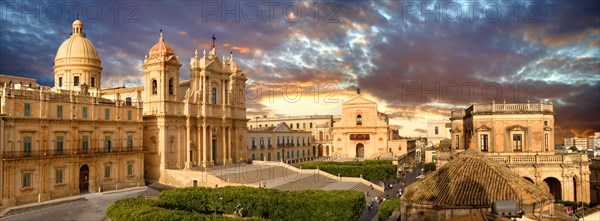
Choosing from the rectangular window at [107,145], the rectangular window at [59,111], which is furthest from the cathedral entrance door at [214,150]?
the rectangular window at [59,111]

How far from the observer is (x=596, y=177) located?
42344mm

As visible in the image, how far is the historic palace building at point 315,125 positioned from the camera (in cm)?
9862

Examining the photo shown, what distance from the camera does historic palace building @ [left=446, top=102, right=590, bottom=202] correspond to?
35.6 metres

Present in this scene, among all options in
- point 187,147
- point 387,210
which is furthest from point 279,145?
point 387,210

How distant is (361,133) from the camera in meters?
85.6

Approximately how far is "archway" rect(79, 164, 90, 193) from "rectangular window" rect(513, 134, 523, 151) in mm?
37455

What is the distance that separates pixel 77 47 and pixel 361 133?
5120 cm

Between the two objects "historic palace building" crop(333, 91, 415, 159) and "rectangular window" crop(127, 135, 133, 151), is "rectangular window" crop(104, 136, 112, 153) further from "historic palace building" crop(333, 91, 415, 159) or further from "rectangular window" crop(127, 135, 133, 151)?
"historic palace building" crop(333, 91, 415, 159)

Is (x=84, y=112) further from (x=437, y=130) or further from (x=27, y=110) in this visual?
(x=437, y=130)

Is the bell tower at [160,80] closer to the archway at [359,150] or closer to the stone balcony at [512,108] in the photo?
the stone balcony at [512,108]

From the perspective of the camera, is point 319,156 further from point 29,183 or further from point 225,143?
point 29,183

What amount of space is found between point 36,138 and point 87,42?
20.1 metres

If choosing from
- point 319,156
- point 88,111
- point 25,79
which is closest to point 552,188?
point 88,111

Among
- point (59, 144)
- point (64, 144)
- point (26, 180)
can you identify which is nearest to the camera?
point (26, 180)
